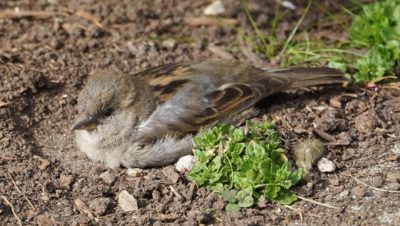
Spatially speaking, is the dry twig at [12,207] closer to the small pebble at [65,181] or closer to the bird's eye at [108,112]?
the small pebble at [65,181]

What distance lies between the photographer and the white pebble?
8383mm

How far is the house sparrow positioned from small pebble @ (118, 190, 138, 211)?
1.87 feet

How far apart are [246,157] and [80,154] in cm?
160

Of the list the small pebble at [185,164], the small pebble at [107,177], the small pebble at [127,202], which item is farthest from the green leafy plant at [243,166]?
the small pebble at [107,177]

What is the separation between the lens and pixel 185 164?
6070 millimetres

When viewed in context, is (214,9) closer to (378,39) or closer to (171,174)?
(378,39)

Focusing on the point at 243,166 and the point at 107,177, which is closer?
the point at 243,166

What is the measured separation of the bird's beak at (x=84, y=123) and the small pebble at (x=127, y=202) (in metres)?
0.74

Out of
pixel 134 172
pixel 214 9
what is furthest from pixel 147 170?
pixel 214 9

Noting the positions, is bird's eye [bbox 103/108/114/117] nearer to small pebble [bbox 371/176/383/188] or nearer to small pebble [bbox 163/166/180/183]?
small pebble [bbox 163/166/180/183]

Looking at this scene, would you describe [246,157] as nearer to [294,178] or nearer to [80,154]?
[294,178]

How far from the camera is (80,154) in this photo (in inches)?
255

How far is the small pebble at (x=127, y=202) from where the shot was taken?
5.59 meters

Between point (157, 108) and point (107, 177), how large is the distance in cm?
76
